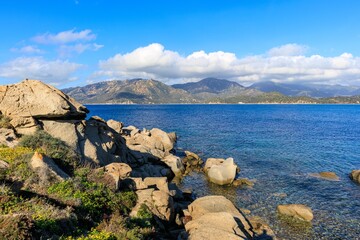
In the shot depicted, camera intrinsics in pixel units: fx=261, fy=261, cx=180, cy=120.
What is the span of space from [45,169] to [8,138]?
24.1 feet

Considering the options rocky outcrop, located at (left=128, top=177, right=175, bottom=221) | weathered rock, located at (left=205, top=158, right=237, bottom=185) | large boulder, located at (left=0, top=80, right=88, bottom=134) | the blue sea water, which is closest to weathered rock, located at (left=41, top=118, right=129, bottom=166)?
large boulder, located at (left=0, top=80, right=88, bottom=134)

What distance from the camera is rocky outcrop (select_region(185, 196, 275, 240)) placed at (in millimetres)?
15492

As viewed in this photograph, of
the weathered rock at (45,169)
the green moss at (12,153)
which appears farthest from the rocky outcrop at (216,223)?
the green moss at (12,153)

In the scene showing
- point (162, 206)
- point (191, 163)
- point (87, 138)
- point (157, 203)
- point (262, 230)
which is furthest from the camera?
point (191, 163)

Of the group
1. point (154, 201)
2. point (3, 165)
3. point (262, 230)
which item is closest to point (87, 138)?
point (3, 165)

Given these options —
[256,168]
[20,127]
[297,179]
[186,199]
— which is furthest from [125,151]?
[297,179]

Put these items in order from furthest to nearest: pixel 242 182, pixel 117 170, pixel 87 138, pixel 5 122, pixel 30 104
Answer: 1. pixel 242 182
2. pixel 87 138
3. pixel 30 104
4. pixel 5 122
5. pixel 117 170

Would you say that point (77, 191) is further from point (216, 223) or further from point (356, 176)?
point (356, 176)

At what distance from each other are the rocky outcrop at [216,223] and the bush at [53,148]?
9.68 m

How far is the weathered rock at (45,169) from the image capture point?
616 inches

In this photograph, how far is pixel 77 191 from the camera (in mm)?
15562

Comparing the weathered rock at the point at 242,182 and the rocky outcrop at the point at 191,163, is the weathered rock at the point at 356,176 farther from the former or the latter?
the rocky outcrop at the point at 191,163

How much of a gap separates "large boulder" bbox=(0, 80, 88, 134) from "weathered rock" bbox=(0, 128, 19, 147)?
0.89m

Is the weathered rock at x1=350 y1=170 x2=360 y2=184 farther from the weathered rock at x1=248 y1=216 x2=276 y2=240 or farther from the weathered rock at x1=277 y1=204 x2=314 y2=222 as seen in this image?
the weathered rock at x1=248 y1=216 x2=276 y2=240
